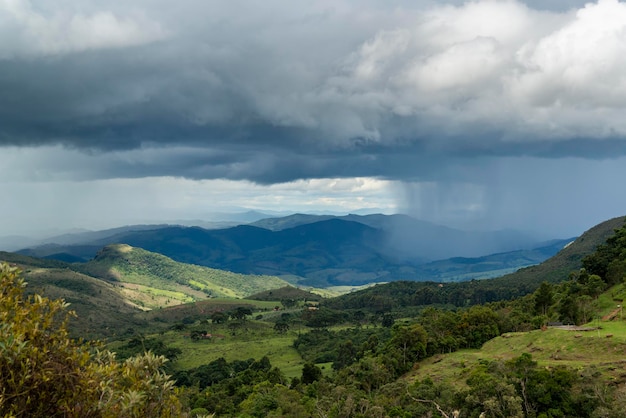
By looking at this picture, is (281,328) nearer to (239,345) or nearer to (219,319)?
(239,345)

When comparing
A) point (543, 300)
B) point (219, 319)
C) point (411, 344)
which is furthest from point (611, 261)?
point (219, 319)

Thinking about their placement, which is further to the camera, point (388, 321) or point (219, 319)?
point (219, 319)

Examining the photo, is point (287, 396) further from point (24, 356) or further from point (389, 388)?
point (24, 356)

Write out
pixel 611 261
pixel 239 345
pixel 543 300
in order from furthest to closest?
pixel 239 345 → pixel 611 261 → pixel 543 300

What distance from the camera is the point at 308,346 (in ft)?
468

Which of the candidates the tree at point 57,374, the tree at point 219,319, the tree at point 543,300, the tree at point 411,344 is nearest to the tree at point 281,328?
the tree at point 219,319

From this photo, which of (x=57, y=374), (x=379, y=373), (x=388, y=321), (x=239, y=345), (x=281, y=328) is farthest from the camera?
(x=281, y=328)

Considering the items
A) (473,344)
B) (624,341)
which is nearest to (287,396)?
(473,344)

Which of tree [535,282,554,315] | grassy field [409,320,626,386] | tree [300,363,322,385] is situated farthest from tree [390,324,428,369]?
tree [535,282,554,315]

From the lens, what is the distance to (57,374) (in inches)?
406

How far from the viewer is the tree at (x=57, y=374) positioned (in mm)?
9469

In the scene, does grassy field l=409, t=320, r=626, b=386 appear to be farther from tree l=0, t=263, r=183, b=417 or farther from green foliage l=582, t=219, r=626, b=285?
tree l=0, t=263, r=183, b=417

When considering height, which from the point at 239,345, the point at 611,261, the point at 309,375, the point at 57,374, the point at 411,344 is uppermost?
the point at 57,374

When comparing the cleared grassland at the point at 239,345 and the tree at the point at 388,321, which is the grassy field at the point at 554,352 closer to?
the cleared grassland at the point at 239,345
